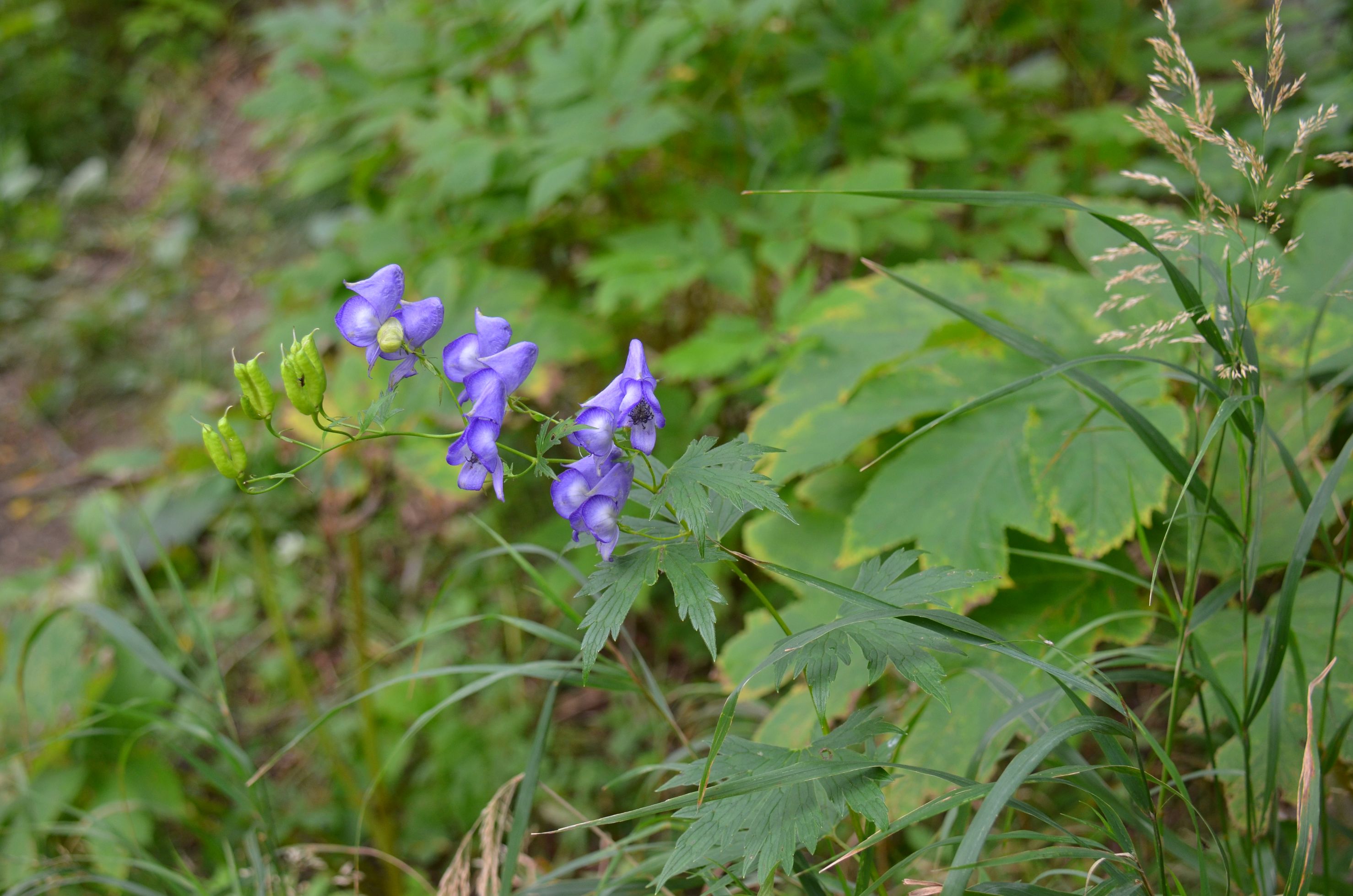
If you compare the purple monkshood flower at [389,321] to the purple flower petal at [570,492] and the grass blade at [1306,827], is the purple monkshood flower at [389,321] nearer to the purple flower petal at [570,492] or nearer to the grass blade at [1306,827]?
the purple flower petal at [570,492]

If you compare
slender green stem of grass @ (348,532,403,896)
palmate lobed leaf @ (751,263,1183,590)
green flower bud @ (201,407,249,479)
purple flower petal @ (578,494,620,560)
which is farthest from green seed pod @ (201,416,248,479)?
slender green stem of grass @ (348,532,403,896)

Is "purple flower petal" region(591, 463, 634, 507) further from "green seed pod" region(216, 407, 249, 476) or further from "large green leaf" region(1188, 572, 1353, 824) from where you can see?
"large green leaf" region(1188, 572, 1353, 824)

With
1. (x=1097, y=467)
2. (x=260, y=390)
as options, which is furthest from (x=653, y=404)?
(x=1097, y=467)

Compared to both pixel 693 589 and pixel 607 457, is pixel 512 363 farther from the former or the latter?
pixel 693 589

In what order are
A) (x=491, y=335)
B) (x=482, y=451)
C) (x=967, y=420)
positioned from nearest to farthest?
(x=482, y=451) < (x=491, y=335) < (x=967, y=420)

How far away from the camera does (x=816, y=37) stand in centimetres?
272

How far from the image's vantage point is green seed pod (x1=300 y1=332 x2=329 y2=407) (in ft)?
2.76

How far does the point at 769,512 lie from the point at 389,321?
0.77 meters

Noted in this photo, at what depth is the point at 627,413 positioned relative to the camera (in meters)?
0.84

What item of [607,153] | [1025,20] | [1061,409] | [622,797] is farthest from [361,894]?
[1025,20]

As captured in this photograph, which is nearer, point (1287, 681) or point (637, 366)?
point (637, 366)

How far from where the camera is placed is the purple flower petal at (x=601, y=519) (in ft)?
2.68

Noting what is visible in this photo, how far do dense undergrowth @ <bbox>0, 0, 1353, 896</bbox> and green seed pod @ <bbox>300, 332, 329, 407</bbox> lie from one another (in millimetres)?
331

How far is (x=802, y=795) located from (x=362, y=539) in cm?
290
